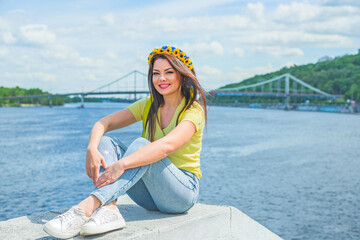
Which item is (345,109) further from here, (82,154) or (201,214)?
(201,214)

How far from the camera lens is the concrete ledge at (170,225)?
1769 millimetres

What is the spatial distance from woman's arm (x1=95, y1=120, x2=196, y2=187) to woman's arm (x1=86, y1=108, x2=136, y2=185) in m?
0.07

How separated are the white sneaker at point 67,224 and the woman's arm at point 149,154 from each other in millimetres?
Answer: 148

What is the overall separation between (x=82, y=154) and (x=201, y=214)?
10.8m

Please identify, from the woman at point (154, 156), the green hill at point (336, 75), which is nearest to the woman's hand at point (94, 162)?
the woman at point (154, 156)

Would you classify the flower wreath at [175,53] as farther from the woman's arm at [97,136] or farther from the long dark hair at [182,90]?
the woman's arm at [97,136]

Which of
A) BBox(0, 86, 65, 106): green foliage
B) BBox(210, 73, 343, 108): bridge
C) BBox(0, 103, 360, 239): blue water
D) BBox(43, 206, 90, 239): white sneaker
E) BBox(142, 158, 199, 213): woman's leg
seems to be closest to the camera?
BBox(43, 206, 90, 239): white sneaker

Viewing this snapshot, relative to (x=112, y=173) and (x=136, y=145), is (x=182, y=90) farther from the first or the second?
(x=112, y=173)

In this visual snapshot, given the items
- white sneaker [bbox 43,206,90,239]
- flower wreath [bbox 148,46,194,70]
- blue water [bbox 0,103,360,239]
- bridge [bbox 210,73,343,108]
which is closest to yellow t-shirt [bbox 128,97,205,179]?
flower wreath [bbox 148,46,194,70]

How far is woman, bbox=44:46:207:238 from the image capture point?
1717 mm

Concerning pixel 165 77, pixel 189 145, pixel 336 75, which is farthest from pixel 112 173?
pixel 336 75

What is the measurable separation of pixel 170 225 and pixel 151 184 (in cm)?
20

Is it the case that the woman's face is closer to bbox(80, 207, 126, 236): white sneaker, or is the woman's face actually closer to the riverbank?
bbox(80, 207, 126, 236): white sneaker

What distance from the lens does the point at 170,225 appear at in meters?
→ 1.87
